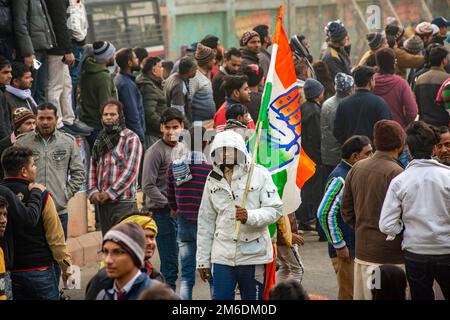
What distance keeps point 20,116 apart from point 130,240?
4968mm

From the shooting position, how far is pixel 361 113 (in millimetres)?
12961

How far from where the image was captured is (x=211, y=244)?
878 cm

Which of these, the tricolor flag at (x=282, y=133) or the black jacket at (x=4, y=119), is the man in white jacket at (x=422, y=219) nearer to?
the tricolor flag at (x=282, y=133)

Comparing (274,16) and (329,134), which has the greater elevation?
(274,16)

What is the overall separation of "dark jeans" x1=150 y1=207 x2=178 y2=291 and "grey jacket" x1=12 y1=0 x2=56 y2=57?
107 inches

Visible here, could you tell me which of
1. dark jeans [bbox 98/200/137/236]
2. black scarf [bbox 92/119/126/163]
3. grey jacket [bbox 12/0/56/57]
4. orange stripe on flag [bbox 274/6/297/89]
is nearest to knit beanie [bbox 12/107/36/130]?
black scarf [bbox 92/119/126/163]

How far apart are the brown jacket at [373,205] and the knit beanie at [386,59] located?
497 centimetres

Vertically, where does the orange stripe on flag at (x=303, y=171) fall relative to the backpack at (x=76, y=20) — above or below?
below

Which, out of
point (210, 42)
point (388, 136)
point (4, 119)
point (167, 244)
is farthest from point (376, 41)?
point (388, 136)

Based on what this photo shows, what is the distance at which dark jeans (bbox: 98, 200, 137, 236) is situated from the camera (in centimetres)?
1120

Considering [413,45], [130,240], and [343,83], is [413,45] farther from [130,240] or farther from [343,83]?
[130,240]

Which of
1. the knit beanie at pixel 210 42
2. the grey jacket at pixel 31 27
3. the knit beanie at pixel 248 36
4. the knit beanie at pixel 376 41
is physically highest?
the grey jacket at pixel 31 27

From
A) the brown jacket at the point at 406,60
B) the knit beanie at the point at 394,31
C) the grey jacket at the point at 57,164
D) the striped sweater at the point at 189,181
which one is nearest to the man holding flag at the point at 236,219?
the striped sweater at the point at 189,181

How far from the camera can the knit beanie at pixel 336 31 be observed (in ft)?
52.9
